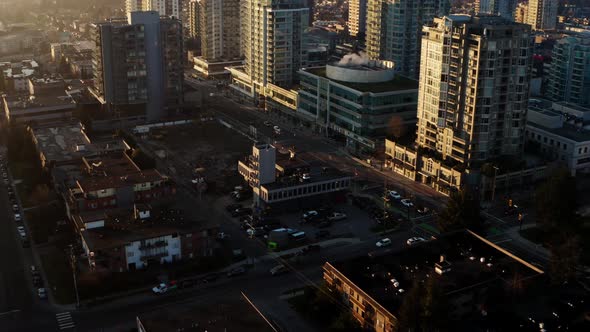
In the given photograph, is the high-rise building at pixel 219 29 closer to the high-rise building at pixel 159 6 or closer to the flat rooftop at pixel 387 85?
the high-rise building at pixel 159 6

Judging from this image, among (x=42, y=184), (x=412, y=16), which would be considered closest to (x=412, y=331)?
(x=42, y=184)

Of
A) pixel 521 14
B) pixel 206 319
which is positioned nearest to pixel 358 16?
pixel 521 14

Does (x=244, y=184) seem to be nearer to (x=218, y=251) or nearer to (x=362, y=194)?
(x=362, y=194)

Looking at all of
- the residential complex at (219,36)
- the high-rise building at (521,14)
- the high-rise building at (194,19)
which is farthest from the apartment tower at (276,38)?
the high-rise building at (521,14)

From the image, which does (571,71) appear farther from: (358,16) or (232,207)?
(358,16)

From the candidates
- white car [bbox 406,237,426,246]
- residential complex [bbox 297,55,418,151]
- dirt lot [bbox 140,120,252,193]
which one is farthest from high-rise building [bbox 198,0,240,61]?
white car [bbox 406,237,426,246]

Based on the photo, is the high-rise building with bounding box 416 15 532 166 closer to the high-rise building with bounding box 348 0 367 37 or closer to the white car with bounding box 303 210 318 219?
the white car with bounding box 303 210 318 219
